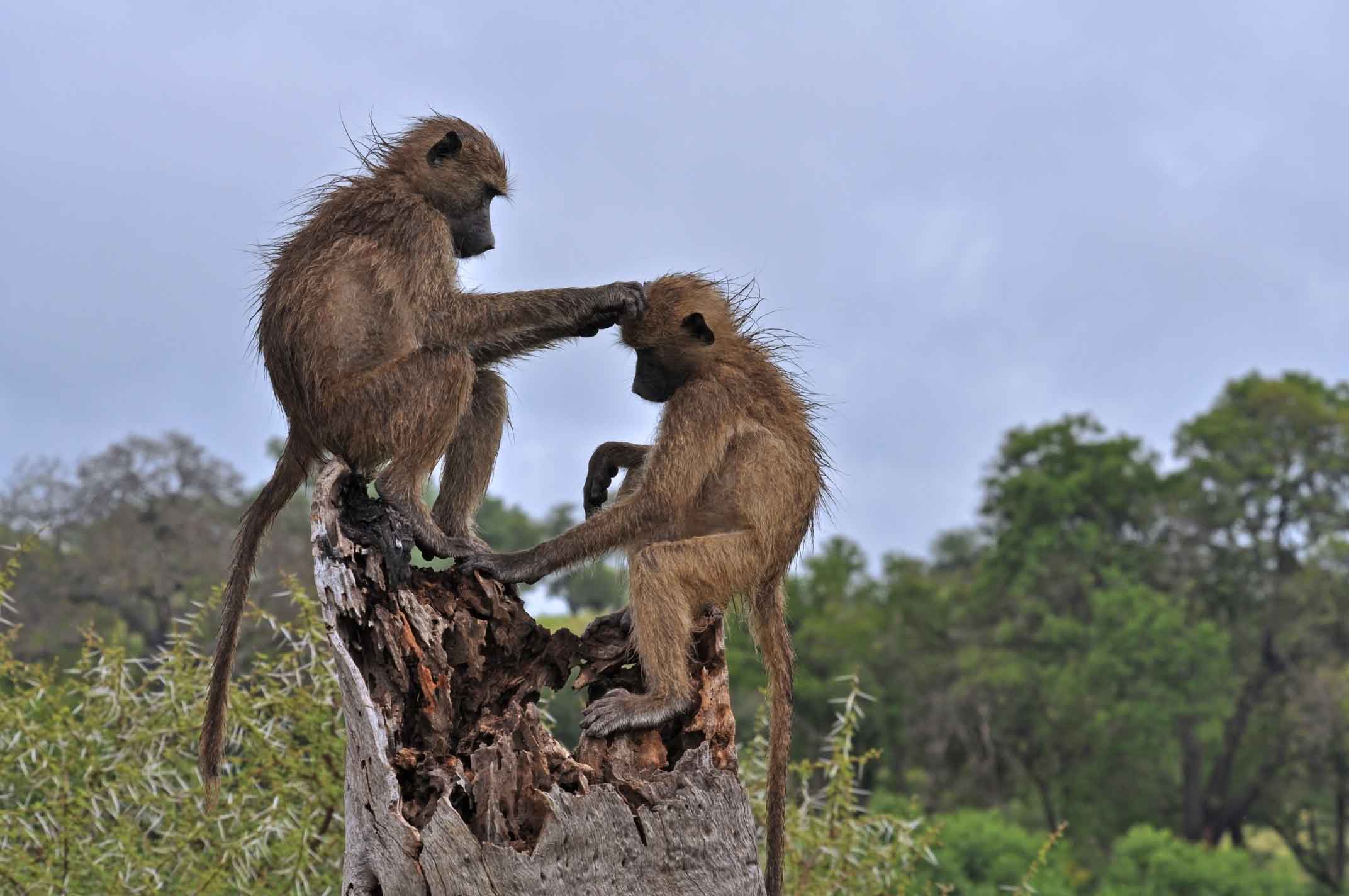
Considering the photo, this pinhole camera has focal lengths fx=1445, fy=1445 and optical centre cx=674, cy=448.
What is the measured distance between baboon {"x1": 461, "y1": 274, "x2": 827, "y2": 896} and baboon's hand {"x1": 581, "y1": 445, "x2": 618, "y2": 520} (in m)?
0.15

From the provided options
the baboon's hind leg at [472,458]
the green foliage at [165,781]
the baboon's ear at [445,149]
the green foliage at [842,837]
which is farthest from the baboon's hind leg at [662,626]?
the green foliage at [165,781]

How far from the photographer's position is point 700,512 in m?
5.38

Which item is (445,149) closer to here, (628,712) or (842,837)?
(628,712)

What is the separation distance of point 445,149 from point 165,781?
3.69 metres

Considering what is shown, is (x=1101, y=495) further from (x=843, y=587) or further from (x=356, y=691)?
(x=356, y=691)

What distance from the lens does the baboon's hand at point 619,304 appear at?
17.8ft

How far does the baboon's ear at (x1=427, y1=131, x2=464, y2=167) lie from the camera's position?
5801 mm

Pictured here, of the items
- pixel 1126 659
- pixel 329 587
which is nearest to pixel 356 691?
pixel 329 587

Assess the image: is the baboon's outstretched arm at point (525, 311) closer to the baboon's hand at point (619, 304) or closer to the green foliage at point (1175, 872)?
the baboon's hand at point (619, 304)

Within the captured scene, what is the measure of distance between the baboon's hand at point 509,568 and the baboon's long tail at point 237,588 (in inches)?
34.5

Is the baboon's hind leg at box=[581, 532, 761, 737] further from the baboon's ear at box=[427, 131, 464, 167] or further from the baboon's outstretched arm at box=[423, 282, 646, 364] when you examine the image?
the baboon's ear at box=[427, 131, 464, 167]

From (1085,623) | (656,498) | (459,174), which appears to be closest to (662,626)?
(656,498)

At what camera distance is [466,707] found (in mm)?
4969

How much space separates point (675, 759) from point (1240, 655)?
2622 centimetres
